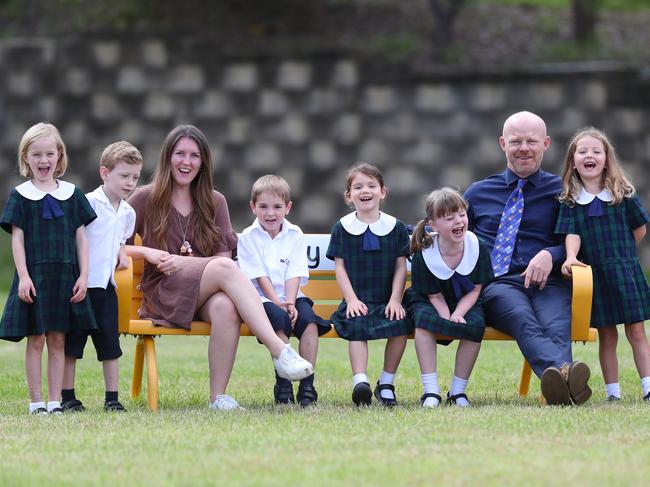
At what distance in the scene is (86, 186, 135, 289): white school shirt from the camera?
6.65m

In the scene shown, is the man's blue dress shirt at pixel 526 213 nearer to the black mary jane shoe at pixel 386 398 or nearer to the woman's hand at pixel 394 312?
the woman's hand at pixel 394 312

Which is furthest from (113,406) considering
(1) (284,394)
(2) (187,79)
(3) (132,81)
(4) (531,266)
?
(3) (132,81)

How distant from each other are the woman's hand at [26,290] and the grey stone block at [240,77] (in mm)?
8490

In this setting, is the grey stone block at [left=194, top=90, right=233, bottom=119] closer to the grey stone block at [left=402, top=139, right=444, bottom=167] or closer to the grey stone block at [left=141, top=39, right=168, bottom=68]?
the grey stone block at [left=141, top=39, right=168, bottom=68]

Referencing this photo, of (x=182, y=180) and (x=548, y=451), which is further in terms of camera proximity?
(x=182, y=180)

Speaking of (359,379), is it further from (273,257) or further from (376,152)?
(376,152)

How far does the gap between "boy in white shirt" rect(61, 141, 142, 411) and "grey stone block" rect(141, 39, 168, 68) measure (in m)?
8.02

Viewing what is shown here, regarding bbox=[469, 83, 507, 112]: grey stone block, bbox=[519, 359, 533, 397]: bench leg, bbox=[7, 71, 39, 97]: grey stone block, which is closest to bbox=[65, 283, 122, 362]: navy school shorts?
bbox=[519, 359, 533, 397]: bench leg

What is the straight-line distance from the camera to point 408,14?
1673 centimetres

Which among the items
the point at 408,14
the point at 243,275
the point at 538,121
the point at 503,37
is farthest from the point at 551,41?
the point at 243,275

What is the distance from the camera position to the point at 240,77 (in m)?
14.7

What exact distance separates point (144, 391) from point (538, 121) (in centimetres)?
289

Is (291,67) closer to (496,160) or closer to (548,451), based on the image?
(496,160)

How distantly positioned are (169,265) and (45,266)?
2.17ft
